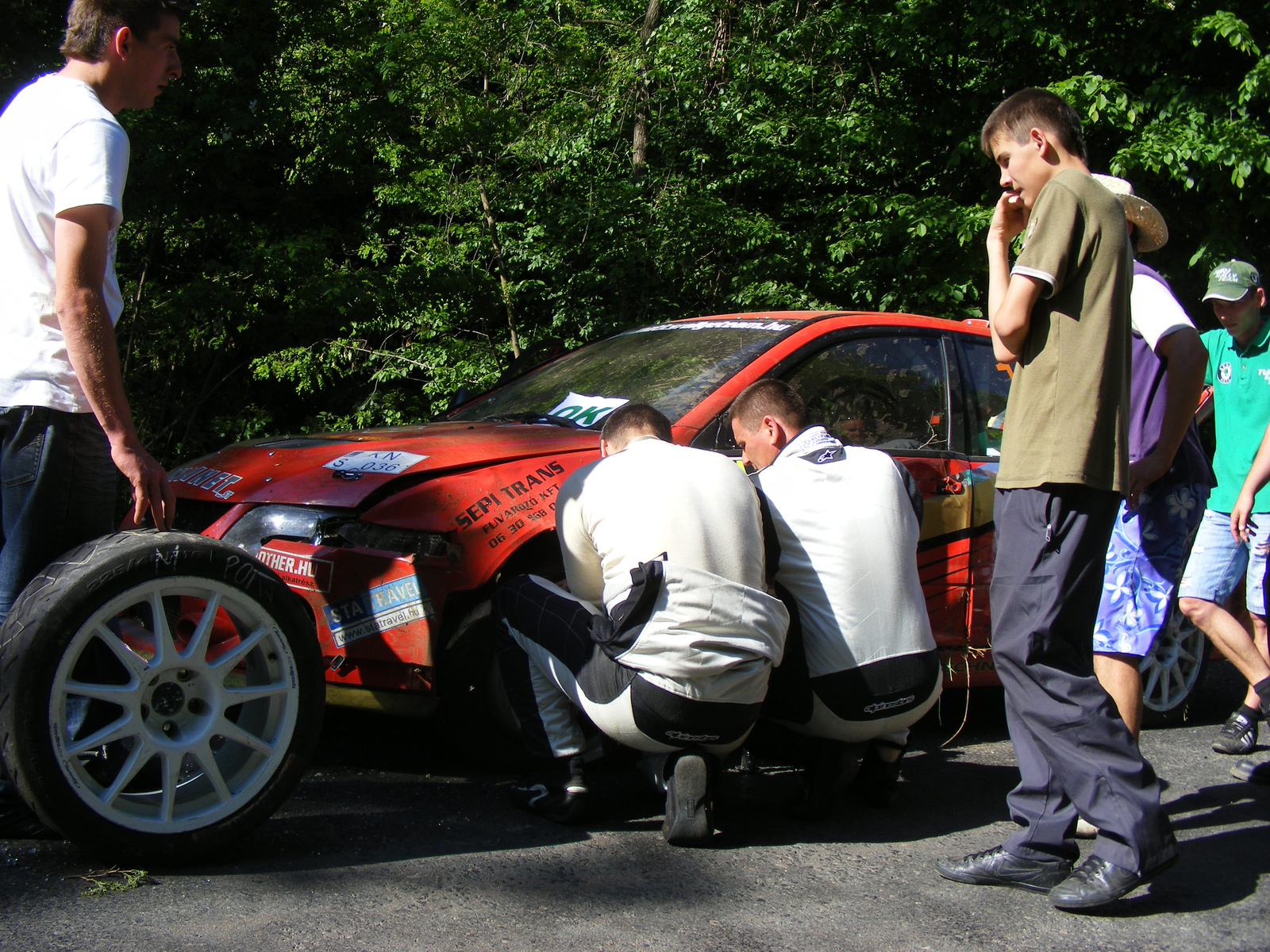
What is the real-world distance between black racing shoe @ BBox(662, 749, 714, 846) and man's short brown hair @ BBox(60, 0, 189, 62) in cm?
232

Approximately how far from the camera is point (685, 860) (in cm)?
284

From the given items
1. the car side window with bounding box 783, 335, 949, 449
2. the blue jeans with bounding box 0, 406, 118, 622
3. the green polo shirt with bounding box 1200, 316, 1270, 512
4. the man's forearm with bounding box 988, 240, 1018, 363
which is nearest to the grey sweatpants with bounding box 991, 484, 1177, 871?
the man's forearm with bounding box 988, 240, 1018, 363

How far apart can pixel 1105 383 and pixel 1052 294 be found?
254 mm

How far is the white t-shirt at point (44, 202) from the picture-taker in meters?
2.55

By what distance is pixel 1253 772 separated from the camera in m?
3.85

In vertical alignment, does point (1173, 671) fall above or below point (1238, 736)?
above

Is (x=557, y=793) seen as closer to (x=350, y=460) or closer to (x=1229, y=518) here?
(x=350, y=460)

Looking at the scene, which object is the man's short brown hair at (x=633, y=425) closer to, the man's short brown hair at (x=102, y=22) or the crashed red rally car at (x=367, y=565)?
the crashed red rally car at (x=367, y=565)

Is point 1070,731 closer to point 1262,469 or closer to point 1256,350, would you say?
point 1262,469

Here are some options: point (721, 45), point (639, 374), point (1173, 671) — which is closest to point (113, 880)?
point (639, 374)

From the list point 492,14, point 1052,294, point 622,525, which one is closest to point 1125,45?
point 492,14

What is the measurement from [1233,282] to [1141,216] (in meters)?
1.39

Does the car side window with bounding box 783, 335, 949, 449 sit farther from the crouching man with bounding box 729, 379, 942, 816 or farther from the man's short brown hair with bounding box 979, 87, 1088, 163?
the man's short brown hair with bounding box 979, 87, 1088, 163

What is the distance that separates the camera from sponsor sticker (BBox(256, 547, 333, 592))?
10.4ft
